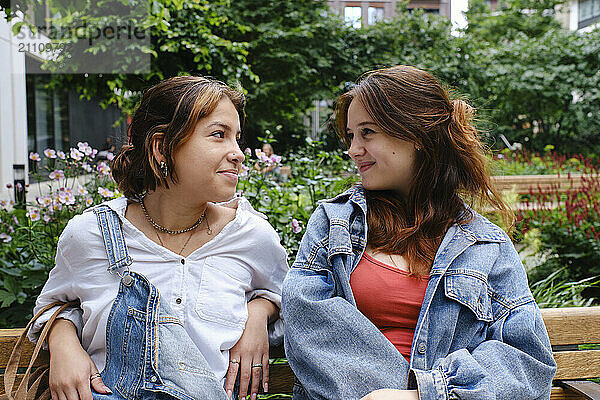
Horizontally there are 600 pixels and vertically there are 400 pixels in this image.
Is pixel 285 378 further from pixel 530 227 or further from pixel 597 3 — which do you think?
pixel 597 3

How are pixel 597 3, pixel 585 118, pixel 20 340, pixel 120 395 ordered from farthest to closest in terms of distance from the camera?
pixel 597 3 < pixel 585 118 < pixel 20 340 < pixel 120 395

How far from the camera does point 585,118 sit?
1571 cm

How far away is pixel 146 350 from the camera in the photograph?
182cm

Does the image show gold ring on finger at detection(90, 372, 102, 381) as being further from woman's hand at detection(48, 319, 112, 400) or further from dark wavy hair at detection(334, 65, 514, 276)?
dark wavy hair at detection(334, 65, 514, 276)

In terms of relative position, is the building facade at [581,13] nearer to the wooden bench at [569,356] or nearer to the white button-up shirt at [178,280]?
the wooden bench at [569,356]

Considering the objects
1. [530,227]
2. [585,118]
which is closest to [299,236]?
[530,227]

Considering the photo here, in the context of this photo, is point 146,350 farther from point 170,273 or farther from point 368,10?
point 368,10

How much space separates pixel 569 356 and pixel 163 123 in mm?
1637

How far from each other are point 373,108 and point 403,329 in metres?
0.70

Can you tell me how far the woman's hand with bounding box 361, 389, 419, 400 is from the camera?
1.71 metres

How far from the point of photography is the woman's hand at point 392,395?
1.71m

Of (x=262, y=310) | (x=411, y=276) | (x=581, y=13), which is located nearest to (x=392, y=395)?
(x=411, y=276)

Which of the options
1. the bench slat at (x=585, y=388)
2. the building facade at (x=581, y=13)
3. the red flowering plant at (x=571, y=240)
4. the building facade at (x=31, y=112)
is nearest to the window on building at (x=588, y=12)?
the building facade at (x=581, y=13)

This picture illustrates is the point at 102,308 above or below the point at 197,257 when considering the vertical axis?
below
